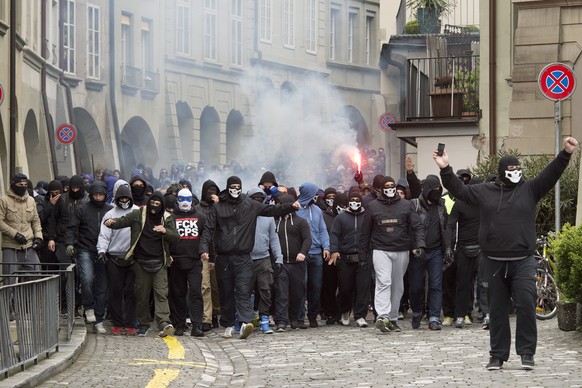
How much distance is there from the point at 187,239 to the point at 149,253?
498 millimetres

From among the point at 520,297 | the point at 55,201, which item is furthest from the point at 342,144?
the point at 520,297

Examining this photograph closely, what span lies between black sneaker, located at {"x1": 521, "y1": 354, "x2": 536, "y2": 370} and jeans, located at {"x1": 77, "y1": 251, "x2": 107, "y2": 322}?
6.40 m

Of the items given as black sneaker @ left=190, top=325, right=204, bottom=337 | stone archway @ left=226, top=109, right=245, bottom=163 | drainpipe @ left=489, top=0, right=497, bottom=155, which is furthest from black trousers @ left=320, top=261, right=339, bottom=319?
stone archway @ left=226, top=109, right=245, bottom=163

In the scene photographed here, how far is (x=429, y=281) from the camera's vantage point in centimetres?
1794

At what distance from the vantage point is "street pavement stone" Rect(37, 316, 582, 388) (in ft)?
40.3

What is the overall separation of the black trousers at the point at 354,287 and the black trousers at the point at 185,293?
2.09 m

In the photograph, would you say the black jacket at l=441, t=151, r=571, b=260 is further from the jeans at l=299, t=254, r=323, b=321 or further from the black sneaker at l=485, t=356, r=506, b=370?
the jeans at l=299, t=254, r=323, b=321

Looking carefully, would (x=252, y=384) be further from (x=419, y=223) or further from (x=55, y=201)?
(x=55, y=201)

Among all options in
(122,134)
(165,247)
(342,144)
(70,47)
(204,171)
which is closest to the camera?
(165,247)

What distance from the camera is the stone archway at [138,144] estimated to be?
45281mm

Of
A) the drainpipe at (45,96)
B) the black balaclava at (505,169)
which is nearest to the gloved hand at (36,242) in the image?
the black balaclava at (505,169)

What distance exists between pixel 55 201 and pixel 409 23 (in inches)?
1112

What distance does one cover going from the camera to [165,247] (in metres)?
17.1

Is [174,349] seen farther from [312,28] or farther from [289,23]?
[312,28]
